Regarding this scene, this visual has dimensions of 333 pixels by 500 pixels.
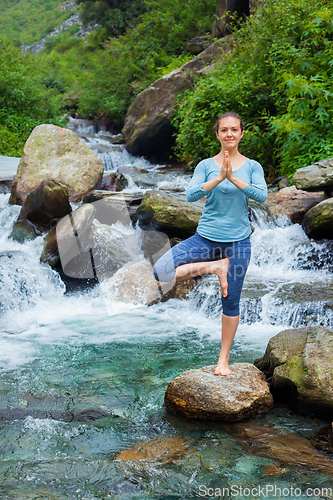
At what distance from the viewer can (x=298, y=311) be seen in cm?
566

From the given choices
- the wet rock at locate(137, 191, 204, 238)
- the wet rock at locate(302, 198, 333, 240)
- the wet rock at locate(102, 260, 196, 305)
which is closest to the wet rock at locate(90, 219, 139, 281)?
the wet rock at locate(102, 260, 196, 305)

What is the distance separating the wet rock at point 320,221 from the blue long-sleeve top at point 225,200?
4598mm

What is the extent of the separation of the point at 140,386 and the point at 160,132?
1243 centimetres

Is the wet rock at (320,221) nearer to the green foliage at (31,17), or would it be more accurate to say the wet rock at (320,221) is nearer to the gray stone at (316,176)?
the gray stone at (316,176)

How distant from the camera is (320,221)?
23.3ft

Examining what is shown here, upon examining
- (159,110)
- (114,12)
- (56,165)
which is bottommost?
(56,165)

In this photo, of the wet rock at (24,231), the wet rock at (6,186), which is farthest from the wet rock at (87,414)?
the wet rock at (6,186)

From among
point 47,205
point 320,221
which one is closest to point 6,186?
point 47,205

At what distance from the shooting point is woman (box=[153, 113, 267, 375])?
112 inches

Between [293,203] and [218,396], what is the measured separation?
19.9ft

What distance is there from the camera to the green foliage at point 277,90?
830cm

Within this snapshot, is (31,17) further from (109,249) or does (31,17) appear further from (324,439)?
(324,439)

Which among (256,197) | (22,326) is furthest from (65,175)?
(256,197)

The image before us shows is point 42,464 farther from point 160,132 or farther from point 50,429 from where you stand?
point 160,132
